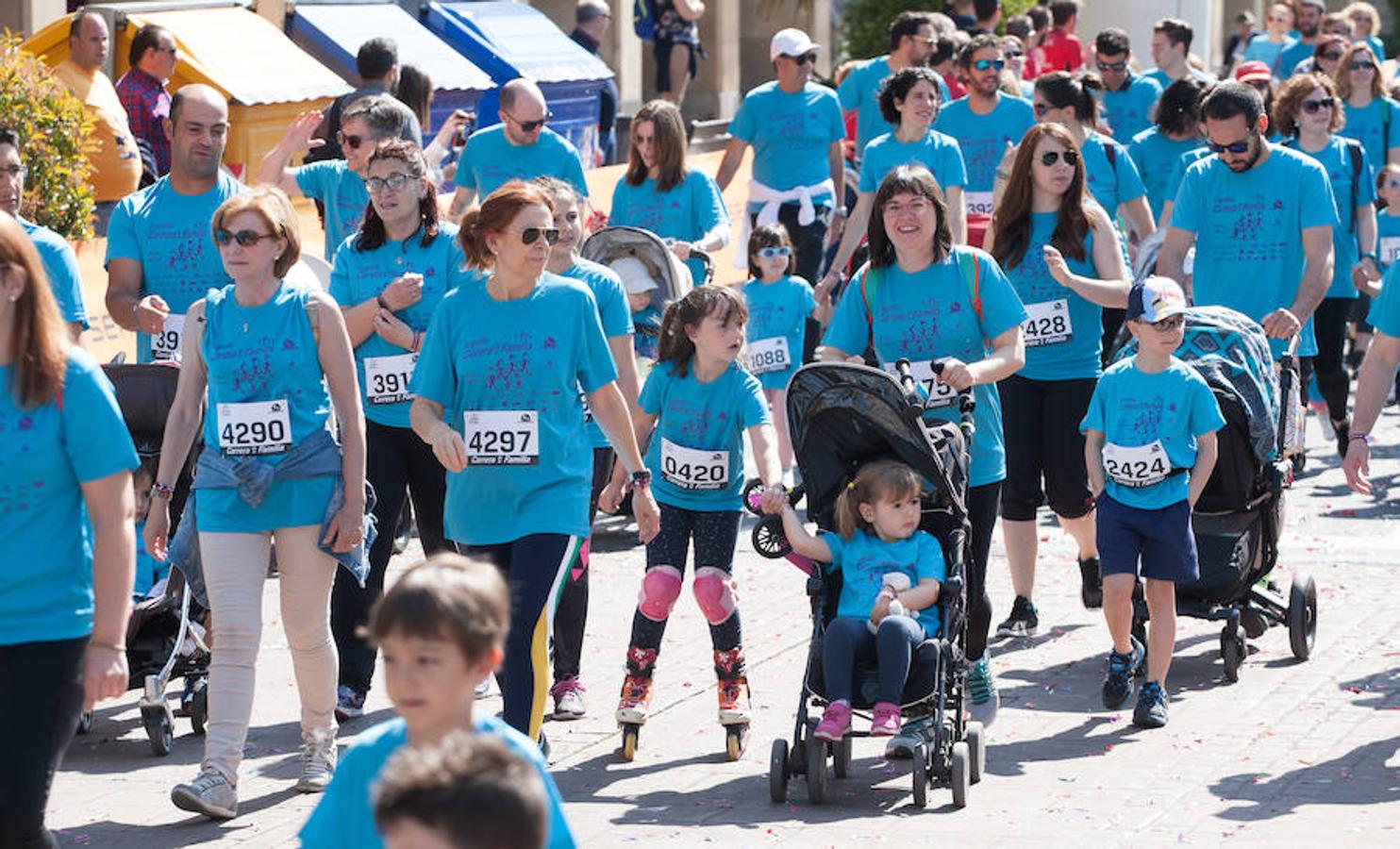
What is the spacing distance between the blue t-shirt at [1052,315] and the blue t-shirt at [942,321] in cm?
132

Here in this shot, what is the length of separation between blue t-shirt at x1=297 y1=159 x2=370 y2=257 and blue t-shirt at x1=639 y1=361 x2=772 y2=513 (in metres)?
1.90

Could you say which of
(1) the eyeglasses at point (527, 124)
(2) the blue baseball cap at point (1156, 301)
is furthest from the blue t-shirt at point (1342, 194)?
(2) the blue baseball cap at point (1156, 301)

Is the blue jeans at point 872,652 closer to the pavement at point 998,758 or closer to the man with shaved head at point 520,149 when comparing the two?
the pavement at point 998,758

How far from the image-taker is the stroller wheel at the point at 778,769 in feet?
23.5

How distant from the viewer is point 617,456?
23.8ft

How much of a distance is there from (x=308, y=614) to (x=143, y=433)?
1.29 metres

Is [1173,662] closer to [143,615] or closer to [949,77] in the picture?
[143,615]

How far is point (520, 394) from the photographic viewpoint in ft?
22.9

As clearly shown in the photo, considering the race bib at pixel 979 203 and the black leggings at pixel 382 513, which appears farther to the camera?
→ the race bib at pixel 979 203

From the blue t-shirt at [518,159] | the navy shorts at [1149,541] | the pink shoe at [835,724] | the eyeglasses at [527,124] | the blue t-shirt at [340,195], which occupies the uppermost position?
the eyeglasses at [527,124]

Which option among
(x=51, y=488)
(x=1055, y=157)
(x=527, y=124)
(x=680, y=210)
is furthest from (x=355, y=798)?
(x=680, y=210)

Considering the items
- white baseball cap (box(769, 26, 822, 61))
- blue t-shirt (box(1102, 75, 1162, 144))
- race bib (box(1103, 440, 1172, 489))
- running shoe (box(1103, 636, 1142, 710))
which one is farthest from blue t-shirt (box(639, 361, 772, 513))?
blue t-shirt (box(1102, 75, 1162, 144))

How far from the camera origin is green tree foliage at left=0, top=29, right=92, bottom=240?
36.7 ft

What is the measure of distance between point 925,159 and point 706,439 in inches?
175
